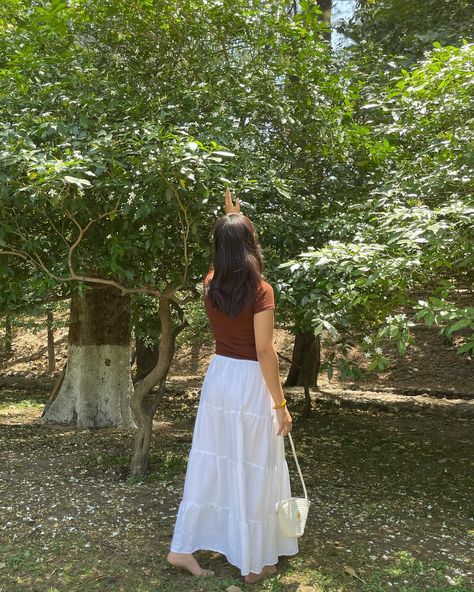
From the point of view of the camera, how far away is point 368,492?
514 centimetres

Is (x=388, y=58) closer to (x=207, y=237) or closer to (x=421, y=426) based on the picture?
(x=207, y=237)

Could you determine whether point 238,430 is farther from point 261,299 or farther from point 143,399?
point 143,399

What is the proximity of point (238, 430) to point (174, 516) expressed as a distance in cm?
128

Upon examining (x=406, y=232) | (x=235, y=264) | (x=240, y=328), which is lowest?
(x=240, y=328)

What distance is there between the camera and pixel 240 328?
3078 millimetres

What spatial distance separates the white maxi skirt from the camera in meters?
3.05

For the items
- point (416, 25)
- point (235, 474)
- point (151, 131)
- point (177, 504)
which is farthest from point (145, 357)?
point (235, 474)

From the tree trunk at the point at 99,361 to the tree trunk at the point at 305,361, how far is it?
267cm

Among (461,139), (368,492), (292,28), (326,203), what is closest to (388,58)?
(292,28)

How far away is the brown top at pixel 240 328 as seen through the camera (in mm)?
3006

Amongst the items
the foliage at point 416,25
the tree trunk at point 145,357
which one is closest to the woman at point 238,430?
the foliage at point 416,25

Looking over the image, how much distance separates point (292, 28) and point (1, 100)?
233cm

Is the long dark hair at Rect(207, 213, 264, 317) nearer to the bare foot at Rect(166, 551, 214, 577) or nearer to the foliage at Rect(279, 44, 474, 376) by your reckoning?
the foliage at Rect(279, 44, 474, 376)

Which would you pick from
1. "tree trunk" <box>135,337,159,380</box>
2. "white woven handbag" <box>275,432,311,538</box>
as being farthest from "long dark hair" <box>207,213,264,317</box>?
"tree trunk" <box>135,337,159,380</box>
